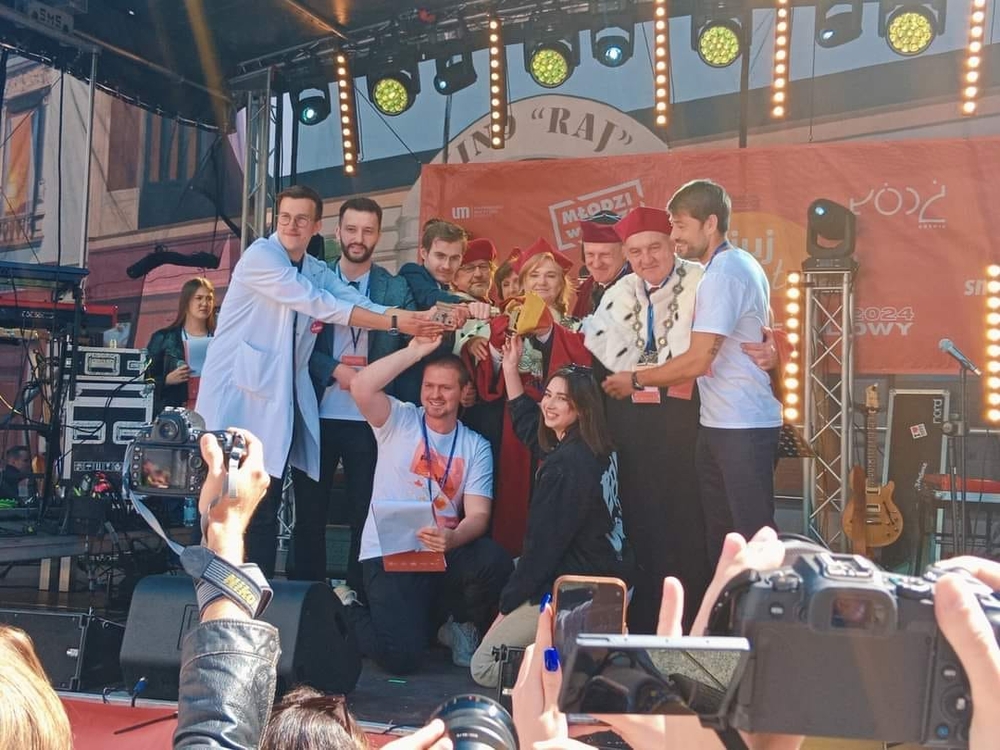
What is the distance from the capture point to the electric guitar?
550 centimetres

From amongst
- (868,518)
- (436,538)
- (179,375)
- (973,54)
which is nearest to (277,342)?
(436,538)

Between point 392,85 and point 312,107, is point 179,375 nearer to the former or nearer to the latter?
point 312,107

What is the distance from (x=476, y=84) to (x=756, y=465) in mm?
3846

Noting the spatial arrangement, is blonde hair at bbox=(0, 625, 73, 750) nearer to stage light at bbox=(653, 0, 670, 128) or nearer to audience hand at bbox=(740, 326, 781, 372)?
audience hand at bbox=(740, 326, 781, 372)

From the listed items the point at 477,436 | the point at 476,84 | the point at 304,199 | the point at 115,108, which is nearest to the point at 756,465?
the point at 477,436

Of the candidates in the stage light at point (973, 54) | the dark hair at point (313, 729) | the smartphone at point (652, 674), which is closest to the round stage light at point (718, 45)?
the stage light at point (973, 54)

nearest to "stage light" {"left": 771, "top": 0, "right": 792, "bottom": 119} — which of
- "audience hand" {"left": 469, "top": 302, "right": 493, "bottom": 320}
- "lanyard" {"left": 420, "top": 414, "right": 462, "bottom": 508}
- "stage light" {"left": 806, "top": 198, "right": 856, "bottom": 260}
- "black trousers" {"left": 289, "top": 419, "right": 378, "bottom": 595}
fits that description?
"stage light" {"left": 806, "top": 198, "right": 856, "bottom": 260}

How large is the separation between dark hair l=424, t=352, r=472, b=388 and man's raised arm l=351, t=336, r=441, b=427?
10 cm

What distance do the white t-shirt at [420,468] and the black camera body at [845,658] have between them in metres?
3.64

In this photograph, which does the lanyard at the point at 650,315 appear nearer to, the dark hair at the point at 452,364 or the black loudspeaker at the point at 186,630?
the dark hair at the point at 452,364

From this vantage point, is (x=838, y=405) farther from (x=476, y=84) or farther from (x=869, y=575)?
(x=869, y=575)

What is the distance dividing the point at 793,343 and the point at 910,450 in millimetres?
1103

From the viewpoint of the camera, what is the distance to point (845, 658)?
96 cm

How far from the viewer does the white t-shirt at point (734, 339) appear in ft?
13.9
